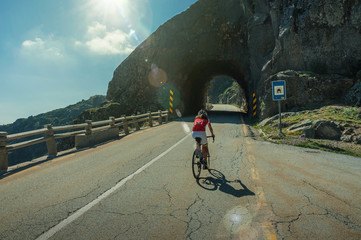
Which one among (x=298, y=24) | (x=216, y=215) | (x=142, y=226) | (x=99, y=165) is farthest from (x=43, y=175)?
(x=298, y=24)

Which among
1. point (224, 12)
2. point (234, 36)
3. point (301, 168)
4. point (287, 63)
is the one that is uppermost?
point (224, 12)

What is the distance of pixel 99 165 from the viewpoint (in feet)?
23.9

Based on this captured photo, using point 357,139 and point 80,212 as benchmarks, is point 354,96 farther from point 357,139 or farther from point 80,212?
point 80,212

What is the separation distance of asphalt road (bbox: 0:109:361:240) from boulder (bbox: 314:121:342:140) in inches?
105

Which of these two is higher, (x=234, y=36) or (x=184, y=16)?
(x=184, y=16)

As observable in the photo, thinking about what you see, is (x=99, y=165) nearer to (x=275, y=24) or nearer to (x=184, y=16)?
(x=275, y=24)

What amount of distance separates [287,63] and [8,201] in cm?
1912

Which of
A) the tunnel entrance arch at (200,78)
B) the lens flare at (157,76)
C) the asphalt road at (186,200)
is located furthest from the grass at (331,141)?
the lens flare at (157,76)

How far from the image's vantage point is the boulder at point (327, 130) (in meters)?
9.68

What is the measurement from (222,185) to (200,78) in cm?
3664

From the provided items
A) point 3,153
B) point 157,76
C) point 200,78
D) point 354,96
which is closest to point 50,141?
point 3,153

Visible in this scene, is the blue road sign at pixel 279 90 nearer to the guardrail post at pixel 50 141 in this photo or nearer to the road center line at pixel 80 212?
the road center line at pixel 80 212

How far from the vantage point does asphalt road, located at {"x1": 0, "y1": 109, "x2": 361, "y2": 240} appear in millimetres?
3299

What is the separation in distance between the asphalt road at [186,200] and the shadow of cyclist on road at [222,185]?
2cm
